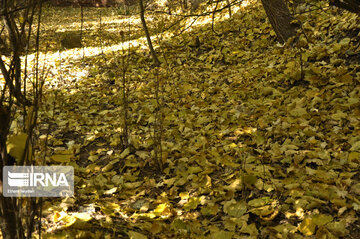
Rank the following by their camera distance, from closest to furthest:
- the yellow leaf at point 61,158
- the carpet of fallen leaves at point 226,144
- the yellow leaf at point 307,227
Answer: the yellow leaf at point 307,227
the carpet of fallen leaves at point 226,144
the yellow leaf at point 61,158

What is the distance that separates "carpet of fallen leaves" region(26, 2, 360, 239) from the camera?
169 cm

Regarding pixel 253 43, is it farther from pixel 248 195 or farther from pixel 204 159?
pixel 248 195

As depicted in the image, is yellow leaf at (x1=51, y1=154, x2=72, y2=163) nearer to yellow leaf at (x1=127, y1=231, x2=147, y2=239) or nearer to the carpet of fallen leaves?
the carpet of fallen leaves

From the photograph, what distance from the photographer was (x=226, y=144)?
2619 millimetres

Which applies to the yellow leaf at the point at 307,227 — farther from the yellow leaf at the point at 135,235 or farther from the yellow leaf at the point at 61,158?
the yellow leaf at the point at 61,158

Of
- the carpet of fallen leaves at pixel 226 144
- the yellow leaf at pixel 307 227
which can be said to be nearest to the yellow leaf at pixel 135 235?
the carpet of fallen leaves at pixel 226 144

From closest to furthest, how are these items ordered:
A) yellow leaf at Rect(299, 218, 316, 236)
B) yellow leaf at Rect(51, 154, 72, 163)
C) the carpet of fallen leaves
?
yellow leaf at Rect(299, 218, 316, 236) → the carpet of fallen leaves → yellow leaf at Rect(51, 154, 72, 163)

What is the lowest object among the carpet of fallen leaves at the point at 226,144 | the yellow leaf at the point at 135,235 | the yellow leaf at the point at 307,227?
the yellow leaf at the point at 307,227

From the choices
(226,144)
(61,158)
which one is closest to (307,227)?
(226,144)

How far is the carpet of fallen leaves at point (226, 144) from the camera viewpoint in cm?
169

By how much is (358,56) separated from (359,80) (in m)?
0.52

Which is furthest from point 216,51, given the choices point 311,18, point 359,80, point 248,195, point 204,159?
point 248,195

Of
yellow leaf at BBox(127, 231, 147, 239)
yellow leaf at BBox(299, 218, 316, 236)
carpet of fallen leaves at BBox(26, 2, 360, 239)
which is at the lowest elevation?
yellow leaf at BBox(299, 218, 316, 236)

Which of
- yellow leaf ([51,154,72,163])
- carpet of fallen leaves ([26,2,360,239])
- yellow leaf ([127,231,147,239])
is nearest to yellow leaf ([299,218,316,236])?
carpet of fallen leaves ([26,2,360,239])
